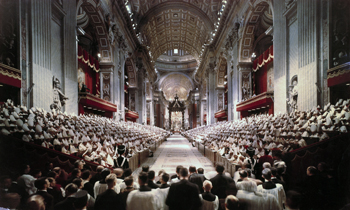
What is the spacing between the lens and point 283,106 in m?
9.02

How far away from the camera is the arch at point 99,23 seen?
12.7 meters

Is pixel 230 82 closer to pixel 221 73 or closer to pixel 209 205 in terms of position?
pixel 221 73

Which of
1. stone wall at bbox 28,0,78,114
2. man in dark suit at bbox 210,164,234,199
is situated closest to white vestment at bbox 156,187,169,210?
man in dark suit at bbox 210,164,234,199

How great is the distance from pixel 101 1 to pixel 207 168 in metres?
12.8

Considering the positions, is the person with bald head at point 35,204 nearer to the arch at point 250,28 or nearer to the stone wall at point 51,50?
the stone wall at point 51,50

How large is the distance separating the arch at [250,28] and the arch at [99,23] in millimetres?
10410

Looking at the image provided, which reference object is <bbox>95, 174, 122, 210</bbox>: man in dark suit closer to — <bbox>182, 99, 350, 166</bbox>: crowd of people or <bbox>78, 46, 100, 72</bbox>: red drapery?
<bbox>182, 99, 350, 166</bbox>: crowd of people

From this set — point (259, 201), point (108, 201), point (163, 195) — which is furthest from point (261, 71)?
point (108, 201)

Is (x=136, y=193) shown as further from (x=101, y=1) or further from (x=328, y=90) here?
(x=101, y=1)

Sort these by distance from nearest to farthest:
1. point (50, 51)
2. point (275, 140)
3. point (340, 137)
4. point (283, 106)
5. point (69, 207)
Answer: point (69, 207) < point (340, 137) < point (275, 140) < point (50, 51) < point (283, 106)

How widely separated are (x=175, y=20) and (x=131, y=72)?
32.7 feet

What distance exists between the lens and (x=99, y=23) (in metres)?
14.2

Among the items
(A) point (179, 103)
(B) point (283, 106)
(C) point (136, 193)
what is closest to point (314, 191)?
(C) point (136, 193)

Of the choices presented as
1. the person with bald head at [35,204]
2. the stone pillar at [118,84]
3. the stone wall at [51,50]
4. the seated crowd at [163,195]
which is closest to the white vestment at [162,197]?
the seated crowd at [163,195]
